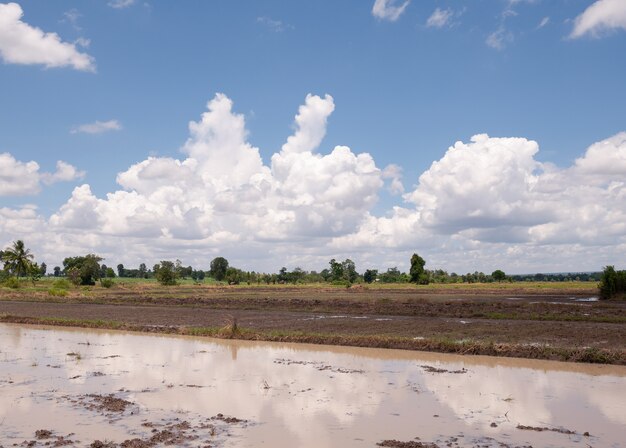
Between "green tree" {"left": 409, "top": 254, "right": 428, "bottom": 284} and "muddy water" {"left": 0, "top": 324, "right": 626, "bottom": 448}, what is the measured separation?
6828cm


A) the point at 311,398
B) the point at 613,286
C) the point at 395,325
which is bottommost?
the point at 311,398

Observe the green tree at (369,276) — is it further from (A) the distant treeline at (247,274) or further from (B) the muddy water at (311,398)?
(B) the muddy water at (311,398)

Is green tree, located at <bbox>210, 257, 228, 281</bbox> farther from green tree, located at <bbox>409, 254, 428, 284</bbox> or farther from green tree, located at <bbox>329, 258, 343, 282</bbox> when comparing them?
green tree, located at <bbox>409, 254, 428, 284</bbox>

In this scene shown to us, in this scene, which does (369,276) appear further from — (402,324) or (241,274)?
(402,324)

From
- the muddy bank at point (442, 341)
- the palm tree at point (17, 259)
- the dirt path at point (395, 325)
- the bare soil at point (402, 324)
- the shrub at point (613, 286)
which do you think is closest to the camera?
the muddy bank at point (442, 341)

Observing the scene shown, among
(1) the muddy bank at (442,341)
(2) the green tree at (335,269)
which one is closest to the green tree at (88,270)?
(2) the green tree at (335,269)

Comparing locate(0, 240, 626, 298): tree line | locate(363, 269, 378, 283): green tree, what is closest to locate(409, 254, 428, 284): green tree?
locate(0, 240, 626, 298): tree line

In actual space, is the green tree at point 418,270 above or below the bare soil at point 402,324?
above

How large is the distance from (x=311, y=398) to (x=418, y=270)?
7630cm

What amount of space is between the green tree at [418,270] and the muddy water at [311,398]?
68.3 m

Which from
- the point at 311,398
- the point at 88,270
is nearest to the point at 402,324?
the point at 311,398

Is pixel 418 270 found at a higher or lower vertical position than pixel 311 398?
higher

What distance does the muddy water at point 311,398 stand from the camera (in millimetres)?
8867

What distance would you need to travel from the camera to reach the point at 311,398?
11.5 metres
